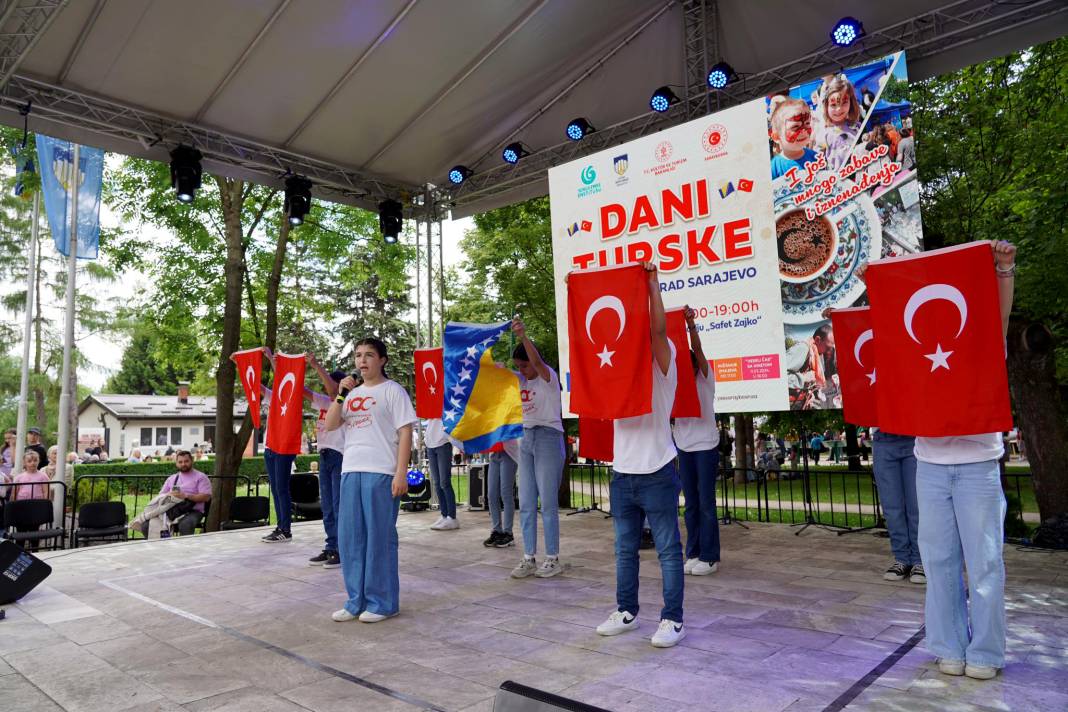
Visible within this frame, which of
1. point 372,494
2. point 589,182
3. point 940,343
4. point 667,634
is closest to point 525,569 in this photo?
point 372,494

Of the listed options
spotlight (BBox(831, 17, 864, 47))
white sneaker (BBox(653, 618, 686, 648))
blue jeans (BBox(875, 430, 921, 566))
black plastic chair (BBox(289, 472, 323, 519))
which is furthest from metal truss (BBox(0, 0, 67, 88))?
blue jeans (BBox(875, 430, 921, 566))

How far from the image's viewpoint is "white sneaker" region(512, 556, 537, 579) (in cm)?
591

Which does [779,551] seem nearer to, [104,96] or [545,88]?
[545,88]

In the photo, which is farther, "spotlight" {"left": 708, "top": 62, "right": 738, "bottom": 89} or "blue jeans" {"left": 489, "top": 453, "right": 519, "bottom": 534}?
"spotlight" {"left": 708, "top": 62, "right": 738, "bottom": 89}

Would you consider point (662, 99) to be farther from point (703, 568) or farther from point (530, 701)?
point (530, 701)

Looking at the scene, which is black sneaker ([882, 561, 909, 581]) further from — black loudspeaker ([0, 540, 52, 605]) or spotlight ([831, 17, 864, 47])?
black loudspeaker ([0, 540, 52, 605])

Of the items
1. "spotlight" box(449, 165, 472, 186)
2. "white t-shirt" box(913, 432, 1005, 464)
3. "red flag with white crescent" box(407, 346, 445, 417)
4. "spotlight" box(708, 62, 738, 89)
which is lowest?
"white t-shirt" box(913, 432, 1005, 464)

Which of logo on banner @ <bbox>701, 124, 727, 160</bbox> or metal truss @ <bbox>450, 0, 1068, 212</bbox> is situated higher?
metal truss @ <bbox>450, 0, 1068, 212</bbox>

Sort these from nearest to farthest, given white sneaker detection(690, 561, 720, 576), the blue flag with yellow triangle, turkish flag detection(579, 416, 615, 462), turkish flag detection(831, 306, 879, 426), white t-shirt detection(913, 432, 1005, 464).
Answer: white t-shirt detection(913, 432, 1005, 464)
turkish flag detection(579, 416, 615, 462)
white sneaker detection(690, 561, 720, 576)
turkish flag detection(831, 306, 879, 426)
the blue flag with yellow triangle

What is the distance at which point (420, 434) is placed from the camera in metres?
11.4

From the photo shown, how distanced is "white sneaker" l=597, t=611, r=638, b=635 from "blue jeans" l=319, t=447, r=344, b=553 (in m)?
3.49

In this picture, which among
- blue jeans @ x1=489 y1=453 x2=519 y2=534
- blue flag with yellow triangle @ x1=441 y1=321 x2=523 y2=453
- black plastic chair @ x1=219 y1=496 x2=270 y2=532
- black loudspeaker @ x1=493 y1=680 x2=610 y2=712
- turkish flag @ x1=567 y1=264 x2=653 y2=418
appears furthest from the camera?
black plastic chair @ x1=219 y1=496 x2=270 y2=532

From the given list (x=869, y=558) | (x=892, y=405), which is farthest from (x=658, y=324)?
(x=869, y=558)

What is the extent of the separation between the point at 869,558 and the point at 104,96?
30.7 feet
